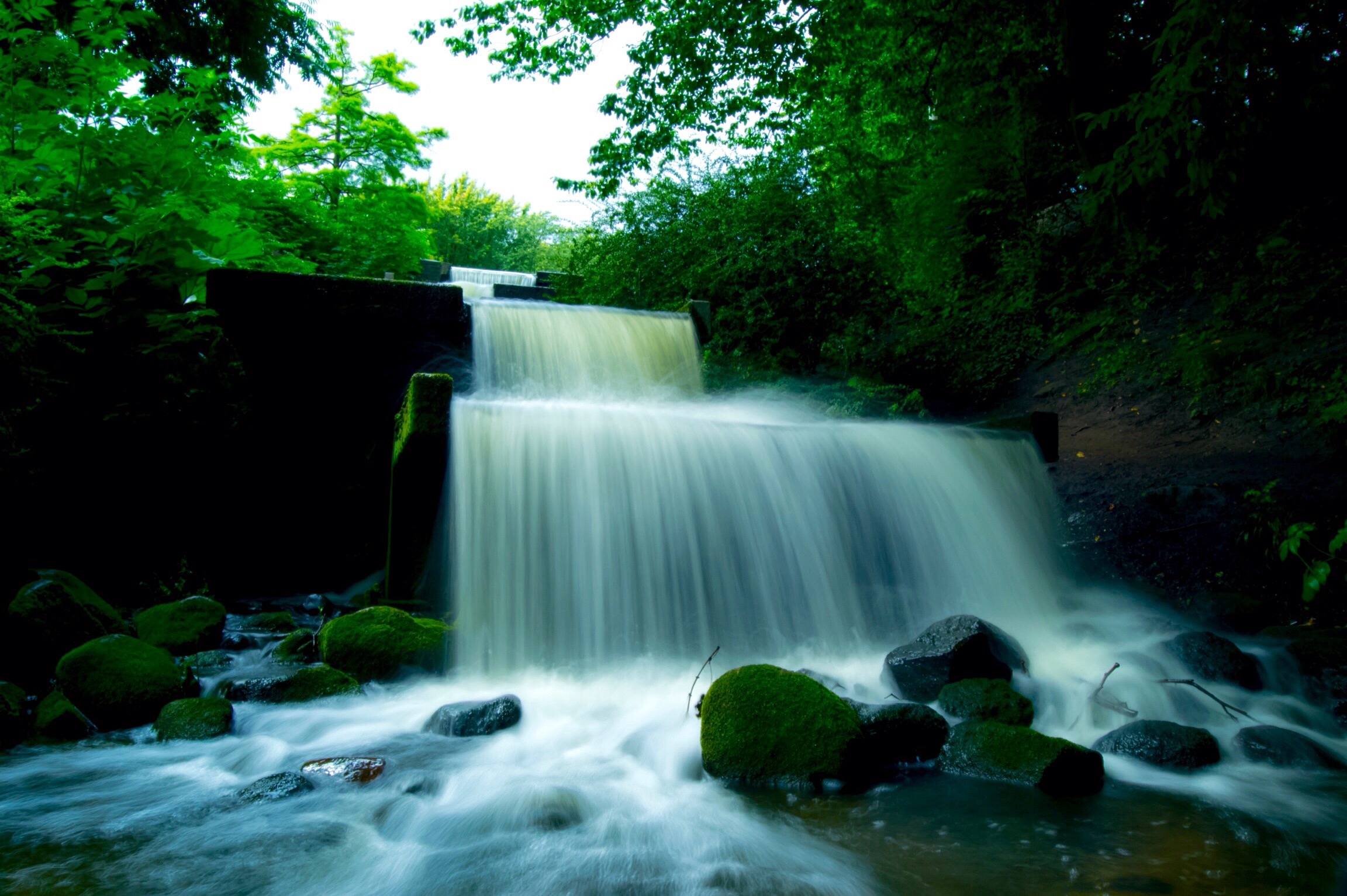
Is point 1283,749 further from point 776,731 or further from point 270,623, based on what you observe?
point 270,623

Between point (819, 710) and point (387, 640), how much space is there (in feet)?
10.5

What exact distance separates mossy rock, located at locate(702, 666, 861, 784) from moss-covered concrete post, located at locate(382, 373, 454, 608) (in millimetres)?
3281

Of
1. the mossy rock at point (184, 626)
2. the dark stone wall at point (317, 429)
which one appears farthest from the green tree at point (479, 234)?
the mossy rock at point (184, 626)

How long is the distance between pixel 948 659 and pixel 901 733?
0.93 m

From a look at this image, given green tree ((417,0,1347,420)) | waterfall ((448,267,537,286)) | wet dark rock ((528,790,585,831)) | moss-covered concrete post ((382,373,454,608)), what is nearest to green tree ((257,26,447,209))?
waterfall ((448,267,537,286))

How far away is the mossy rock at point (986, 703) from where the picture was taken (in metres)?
3.98

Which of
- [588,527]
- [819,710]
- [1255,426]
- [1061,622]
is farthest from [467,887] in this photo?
[1255,426]

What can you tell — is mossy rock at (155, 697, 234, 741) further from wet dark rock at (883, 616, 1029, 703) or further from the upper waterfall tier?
the upper waterfall tier

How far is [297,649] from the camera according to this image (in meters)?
5.26

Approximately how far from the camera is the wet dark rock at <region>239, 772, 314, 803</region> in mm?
3205

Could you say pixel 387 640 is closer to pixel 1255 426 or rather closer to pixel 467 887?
pixel 467 887

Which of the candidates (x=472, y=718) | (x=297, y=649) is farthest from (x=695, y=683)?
(x=297, y=649)

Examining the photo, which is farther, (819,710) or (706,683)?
(706,683)

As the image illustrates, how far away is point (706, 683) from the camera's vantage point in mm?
4832
